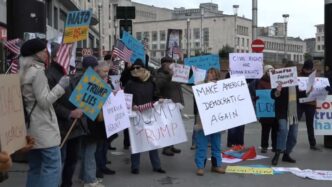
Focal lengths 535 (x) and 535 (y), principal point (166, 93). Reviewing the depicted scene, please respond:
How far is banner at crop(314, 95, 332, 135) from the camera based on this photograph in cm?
1077

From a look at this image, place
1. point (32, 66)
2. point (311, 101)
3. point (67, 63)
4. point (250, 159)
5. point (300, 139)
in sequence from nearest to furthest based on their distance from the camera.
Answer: point (32, 66) < point (67, 63) < point (250, 159) < point (311, 101) < point (300, 139)

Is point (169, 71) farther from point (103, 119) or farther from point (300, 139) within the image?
point (300, 139)

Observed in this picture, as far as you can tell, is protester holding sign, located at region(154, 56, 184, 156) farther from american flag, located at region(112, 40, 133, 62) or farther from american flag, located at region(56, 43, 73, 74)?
american flag, located at region(56, 43, 73, 74)

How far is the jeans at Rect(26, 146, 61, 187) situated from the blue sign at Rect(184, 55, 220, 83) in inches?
178

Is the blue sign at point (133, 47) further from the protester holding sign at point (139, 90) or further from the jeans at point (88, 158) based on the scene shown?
the jeans at point (88, 158)

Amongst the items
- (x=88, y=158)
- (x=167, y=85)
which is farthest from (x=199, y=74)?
(x=88, y=158)

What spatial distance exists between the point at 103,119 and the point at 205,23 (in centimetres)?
12528

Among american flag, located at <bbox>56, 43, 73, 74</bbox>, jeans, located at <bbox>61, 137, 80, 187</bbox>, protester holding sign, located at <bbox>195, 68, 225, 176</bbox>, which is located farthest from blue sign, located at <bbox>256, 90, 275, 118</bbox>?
american flag, located at <bbox>56, 43, 73, 74</bbox>

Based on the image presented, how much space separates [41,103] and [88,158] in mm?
2008

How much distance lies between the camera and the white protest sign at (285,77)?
9.02 metres

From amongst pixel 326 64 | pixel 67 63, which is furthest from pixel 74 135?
pixel 326 64

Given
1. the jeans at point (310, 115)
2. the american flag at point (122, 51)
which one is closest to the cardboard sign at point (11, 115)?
the american flag at point (122, 51)

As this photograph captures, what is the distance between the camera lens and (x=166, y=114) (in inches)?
333

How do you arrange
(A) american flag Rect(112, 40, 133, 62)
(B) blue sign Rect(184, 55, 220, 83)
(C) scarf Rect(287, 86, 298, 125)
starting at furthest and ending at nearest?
(B) blue sign Rect(184, 55, 220, 83) → (A) american flag Rect(112, 40, 133, 62) → (C) scarf Rect(287, 86, 298, 125)
